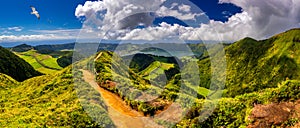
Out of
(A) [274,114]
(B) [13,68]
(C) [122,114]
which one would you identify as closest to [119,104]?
(C) [122,114]

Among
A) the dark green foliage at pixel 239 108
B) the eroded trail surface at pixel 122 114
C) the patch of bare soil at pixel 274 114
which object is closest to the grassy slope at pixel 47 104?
the eroded trail surface at pixel 122 114

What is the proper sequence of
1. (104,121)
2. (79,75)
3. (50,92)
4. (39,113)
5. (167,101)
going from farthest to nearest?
(79,75) < (50,92) < (167,101) < (39,113) < (104,121)

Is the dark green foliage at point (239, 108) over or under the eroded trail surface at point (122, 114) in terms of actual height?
over

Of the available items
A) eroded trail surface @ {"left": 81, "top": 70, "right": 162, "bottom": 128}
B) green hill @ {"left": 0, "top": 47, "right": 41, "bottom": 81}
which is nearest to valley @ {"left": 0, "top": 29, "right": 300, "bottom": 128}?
eroded trail surface @ {"left": 81, "top": 70, "right": 162, "bottom": 128}

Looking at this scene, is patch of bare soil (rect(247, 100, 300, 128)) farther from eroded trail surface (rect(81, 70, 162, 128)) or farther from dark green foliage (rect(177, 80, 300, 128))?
eroded trail surface (rect(81, 70, 162, 128))

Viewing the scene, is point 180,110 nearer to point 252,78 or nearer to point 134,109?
point 134,109

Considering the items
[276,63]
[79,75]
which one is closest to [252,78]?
[276,63]

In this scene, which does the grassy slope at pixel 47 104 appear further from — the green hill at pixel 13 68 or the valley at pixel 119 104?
the green hill at pixel 13 68
